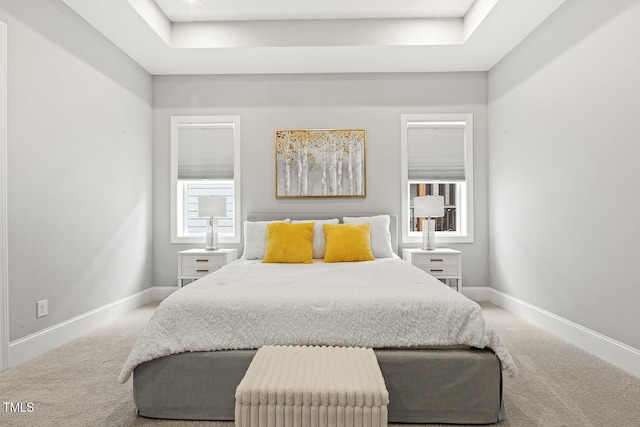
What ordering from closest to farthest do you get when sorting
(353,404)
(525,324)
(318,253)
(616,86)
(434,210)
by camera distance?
(353,404) < (616,86) < (525,324) < (318,253) < (434,210)

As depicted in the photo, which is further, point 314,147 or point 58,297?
point 314,147

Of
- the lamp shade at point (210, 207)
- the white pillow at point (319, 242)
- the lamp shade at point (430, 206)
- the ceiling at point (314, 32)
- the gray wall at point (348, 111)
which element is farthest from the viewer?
the gray wall at point (348, 111)

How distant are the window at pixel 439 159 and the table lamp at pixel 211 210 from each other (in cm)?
212

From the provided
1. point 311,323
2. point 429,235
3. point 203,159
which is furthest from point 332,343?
point 203,159

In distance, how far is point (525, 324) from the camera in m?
3.70

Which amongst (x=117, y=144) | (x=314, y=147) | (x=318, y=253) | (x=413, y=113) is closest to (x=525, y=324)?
(x=318, y=253)

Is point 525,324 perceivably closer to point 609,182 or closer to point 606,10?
point 609,182

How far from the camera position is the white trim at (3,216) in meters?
2.58

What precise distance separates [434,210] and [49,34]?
150 inches

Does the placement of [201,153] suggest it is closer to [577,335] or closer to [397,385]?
[397,385]

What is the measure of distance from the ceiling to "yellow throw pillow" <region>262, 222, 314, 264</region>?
72.7 inches

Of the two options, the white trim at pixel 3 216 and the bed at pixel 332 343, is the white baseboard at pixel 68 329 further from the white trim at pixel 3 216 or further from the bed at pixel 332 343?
the bed at pixel 332 343

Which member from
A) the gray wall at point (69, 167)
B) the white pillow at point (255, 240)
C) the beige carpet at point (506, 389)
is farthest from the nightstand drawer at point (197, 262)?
the beige carpet at point (506, 389)

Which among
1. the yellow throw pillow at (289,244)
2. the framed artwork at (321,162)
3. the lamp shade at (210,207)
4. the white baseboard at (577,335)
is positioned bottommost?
the white baseboard at (577,335)
